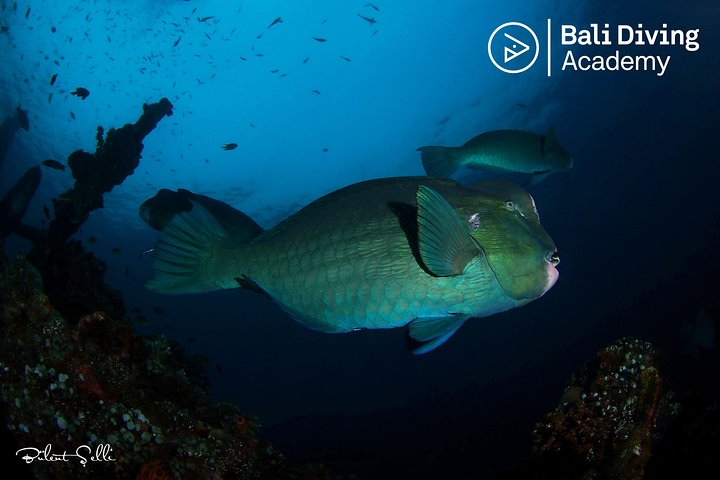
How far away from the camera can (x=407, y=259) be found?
1.76 m

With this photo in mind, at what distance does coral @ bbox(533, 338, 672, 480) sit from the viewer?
7.72ft

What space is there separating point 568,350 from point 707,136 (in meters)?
20.8

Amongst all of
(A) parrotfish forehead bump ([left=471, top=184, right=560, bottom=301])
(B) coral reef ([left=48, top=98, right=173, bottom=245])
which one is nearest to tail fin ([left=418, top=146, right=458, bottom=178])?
(A) parrotfish forehead bump ([left=471, top=184, right=560, bottom=301])

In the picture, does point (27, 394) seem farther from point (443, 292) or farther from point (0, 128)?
point (0, 128)

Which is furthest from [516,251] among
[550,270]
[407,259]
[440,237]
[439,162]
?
[439,162]

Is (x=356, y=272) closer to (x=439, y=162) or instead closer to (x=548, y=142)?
(x=439, y=162)

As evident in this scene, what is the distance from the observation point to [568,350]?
26.9 m

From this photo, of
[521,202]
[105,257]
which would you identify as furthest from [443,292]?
[105,257]

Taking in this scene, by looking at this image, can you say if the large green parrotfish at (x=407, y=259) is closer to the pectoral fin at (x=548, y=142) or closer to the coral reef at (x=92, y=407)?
the coral reef at (x=92, y=407)

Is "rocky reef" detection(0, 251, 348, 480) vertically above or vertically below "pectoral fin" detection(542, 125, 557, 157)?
below

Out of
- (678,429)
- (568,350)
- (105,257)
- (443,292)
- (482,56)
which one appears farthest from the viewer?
(105,257)

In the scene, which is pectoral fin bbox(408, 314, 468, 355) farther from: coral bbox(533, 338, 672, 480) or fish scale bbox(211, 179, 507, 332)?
coral bbox(533, 338, 672, 480)

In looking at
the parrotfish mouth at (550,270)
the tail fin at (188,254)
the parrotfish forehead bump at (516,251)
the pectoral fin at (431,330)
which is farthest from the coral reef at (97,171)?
the parrotfish mouth at (550,270)

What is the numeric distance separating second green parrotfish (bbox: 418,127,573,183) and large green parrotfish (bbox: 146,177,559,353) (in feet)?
3.60
